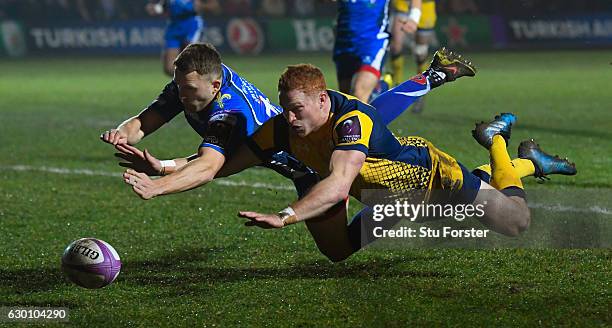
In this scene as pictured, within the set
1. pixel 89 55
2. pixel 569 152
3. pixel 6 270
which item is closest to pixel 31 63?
pixel 89 55

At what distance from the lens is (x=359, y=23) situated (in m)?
11.5

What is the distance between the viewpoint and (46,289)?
237 inches

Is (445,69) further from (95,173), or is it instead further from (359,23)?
(95,173)

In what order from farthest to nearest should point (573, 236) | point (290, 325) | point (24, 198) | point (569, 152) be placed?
point (569, 152), point (24, 198), point (573, 236), point (290, 325)

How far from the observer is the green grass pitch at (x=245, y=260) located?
5.41 m

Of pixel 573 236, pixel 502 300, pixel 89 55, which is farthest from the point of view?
pixel 89 55

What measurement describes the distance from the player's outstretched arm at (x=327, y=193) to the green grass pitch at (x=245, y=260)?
20.5 inches

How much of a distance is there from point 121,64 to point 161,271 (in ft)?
78.6

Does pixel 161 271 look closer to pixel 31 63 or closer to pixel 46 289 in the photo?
pixel 46 289

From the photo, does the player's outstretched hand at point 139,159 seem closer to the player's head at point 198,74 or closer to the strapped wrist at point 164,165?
the strapped wrist at point 164,165

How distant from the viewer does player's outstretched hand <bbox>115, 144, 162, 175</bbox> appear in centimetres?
600

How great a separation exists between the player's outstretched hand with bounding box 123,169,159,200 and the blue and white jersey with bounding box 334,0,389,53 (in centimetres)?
614

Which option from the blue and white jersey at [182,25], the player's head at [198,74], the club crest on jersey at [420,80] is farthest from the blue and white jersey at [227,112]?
the blue and white jersey at [182,25]

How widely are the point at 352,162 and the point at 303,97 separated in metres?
0.42
